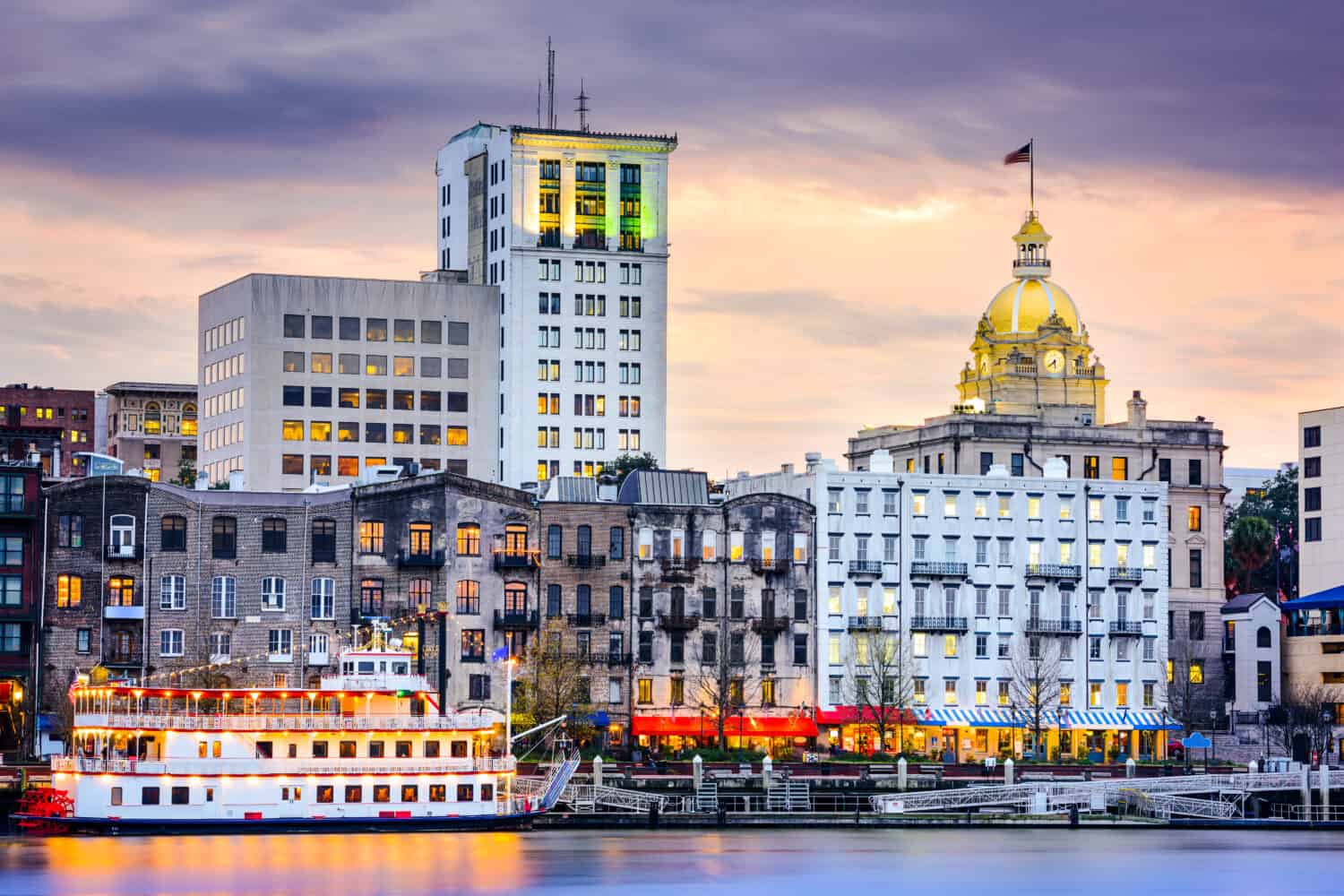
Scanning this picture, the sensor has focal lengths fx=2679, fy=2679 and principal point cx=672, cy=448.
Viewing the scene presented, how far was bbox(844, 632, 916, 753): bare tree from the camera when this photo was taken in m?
159

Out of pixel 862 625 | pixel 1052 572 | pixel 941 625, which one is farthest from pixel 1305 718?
pixel 862 625

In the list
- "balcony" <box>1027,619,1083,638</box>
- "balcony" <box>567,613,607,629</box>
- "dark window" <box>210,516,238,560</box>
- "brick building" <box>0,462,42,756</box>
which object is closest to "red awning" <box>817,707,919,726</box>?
"balcony" <box>1027,619,1083,638</box>

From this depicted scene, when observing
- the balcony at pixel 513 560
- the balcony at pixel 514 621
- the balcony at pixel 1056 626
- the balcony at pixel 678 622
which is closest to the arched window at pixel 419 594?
the balcony at pixel 514 621

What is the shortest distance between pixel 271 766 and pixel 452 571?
31.8m

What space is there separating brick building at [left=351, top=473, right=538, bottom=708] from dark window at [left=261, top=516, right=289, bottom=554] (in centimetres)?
404

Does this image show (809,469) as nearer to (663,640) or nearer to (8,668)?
(663,640)

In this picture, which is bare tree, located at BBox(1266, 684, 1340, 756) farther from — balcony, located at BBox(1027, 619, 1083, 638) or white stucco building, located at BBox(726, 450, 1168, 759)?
balcony, located at BBox(1027, 619, 1083, 638)

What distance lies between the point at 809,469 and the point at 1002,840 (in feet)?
128

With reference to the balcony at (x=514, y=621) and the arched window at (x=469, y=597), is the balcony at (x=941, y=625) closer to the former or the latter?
the balcony at (x=514, y=621)

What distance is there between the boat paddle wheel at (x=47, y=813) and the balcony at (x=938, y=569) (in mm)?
61782

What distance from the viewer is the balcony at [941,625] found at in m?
164

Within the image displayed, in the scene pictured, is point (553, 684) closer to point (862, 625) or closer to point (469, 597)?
point (469, 597)

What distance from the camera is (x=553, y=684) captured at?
5837 inches

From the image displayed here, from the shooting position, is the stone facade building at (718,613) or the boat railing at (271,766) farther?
A: the stone facade building at (718,613)
